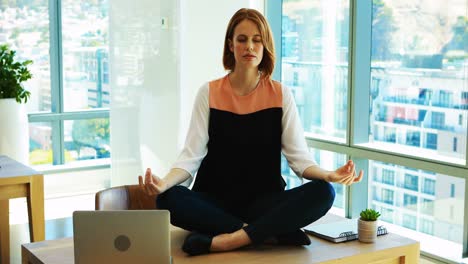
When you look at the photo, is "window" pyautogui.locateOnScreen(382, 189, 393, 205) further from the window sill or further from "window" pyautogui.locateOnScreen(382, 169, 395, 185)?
the window sill

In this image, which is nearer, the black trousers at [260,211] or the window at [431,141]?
the black trousers at [260,211]

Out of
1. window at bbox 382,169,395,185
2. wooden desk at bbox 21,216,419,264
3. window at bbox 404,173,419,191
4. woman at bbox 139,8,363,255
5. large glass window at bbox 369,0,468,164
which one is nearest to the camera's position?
wooden desk at bbox 21,216,419,264

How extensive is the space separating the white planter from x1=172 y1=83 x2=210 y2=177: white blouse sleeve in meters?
2.65

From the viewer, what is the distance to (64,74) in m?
6.19

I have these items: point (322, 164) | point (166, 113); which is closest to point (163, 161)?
point (166, 113)

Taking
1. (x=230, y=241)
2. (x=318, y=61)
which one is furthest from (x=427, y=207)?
(x=230, y=241)

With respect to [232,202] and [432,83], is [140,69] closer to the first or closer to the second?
[432,83]

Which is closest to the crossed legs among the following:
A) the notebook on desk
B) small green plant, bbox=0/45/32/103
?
the notebook on desk

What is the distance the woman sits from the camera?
266 centimetres

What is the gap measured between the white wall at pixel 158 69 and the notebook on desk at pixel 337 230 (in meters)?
2.37

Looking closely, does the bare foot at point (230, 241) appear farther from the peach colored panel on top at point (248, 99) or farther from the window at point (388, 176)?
the window at point (388, 176)

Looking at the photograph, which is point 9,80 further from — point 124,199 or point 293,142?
point 293,142

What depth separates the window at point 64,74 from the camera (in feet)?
19.5

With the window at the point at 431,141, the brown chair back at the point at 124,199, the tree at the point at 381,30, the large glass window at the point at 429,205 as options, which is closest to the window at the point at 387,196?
the large glass window at the point at 429,205
